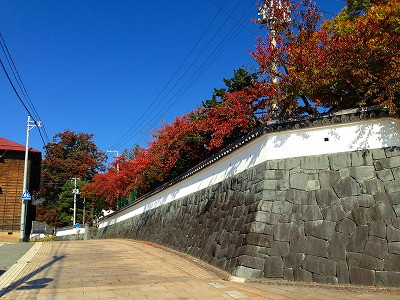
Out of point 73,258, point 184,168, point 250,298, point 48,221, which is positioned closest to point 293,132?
point 250,298

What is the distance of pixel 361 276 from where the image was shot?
7.22 metres

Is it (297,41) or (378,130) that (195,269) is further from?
(297,41)

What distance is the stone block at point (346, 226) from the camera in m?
7.77

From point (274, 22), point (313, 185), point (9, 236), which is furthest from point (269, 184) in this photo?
point (9, 236)

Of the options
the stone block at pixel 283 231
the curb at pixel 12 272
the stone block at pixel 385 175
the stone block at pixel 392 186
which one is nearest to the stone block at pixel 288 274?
the stone block at pixel 283 231

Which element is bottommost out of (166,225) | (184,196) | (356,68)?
(166,225)

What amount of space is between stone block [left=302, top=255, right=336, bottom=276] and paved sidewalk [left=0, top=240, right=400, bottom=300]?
0.46 metres

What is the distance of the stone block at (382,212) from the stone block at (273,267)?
218cm

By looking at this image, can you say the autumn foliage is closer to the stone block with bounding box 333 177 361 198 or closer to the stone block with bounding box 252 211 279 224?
the stone block with bounding box 333 177 361 198

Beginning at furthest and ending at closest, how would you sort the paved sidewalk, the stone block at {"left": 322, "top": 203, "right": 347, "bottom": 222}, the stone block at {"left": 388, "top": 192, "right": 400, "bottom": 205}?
the stone block at {"left": 322, "top": 203, "right": 347, "bottom": 222} → the stone block at {"left": 388, "top": 192, "right": 400, "bottom": 205} → the paved sidewalk

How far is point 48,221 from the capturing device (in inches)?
1780

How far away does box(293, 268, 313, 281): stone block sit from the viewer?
25.2ft

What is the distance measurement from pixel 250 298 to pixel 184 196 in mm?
7969

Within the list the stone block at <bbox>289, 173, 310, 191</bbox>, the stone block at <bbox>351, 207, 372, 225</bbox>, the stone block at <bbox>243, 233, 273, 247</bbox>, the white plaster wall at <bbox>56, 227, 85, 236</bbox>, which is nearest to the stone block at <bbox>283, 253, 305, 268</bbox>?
the stone block at <bbox>243, 233, 273, 247</bbox>
